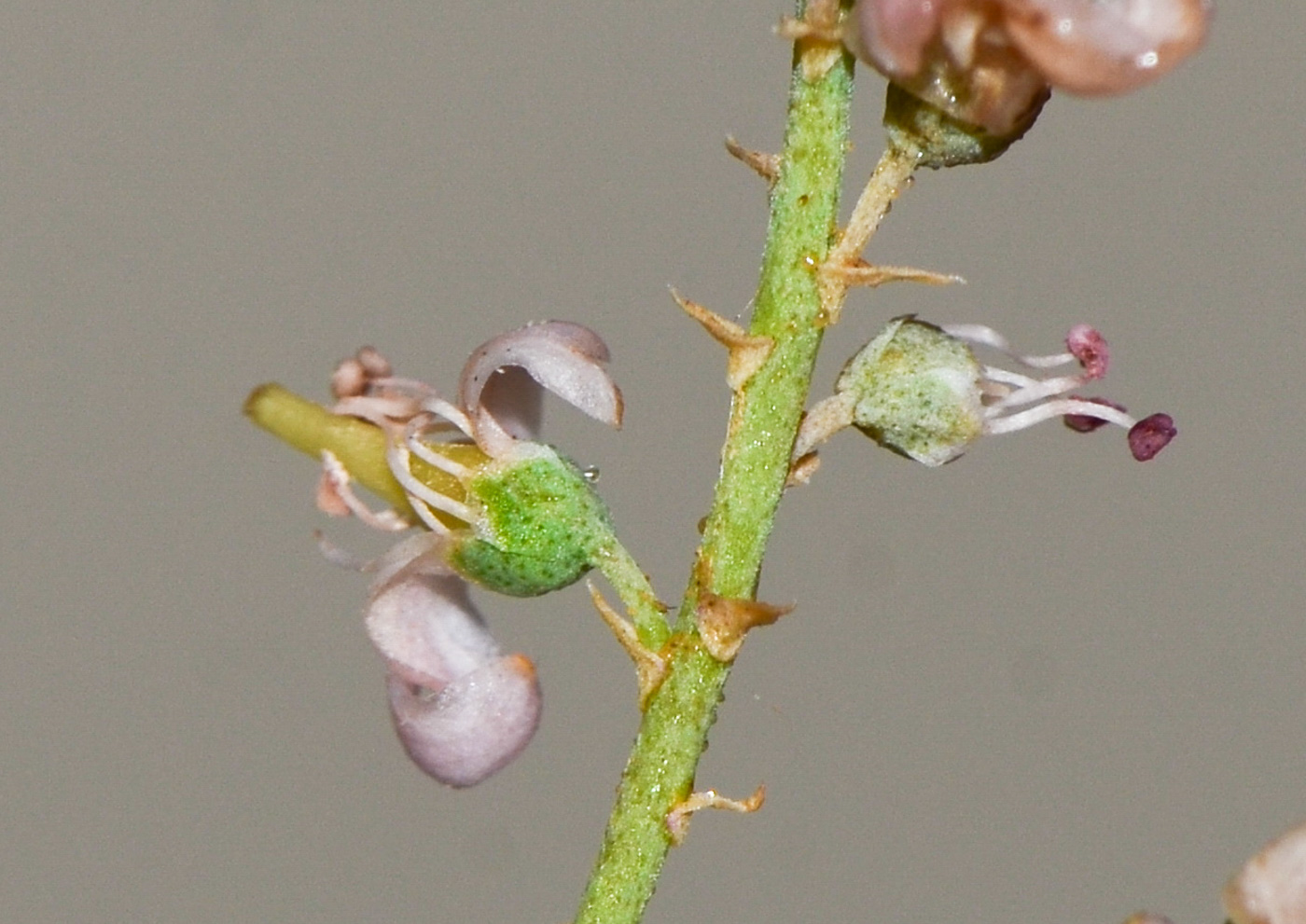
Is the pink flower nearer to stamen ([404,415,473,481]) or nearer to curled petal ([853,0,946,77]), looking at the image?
curled petal ([853,0,946,77])

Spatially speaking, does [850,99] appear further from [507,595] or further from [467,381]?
[507,595]

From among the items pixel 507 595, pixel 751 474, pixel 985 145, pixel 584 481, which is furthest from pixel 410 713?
pixel 985 145

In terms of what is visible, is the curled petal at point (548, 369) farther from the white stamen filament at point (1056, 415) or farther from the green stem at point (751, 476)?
the white stamen filament at point (1056, 415)

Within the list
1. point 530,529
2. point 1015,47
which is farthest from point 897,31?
point 530,529

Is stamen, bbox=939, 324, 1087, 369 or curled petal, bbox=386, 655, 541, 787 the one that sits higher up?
stamen, bbox=939, 324, 1087, 369

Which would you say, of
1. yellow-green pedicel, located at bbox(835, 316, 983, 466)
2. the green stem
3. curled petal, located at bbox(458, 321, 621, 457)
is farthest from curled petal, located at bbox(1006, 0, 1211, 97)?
curled petal, located at bbox(458, 321, 621, 457)

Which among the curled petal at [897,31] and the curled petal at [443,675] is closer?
the curled petal at [897,31]

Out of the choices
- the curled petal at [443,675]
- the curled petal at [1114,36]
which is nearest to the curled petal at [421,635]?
the curled petal at [443,675]

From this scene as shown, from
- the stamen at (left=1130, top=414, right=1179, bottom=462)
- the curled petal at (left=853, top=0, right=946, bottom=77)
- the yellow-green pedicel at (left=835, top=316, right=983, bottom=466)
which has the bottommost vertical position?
the yellow-green pedicel at (left=835, top=316, right=983, bottom=466)
